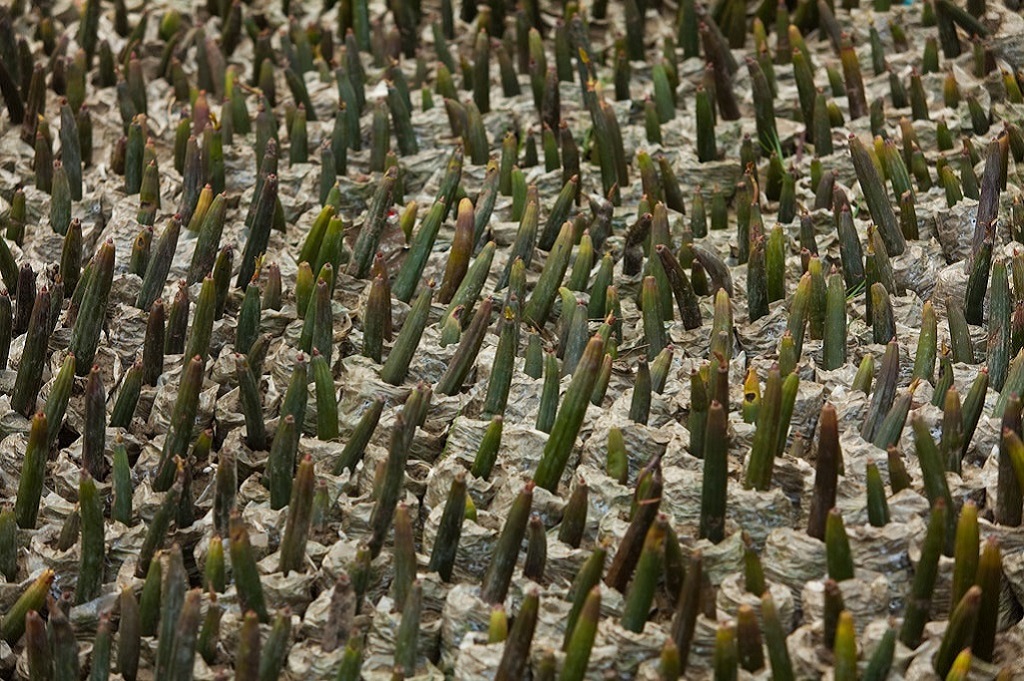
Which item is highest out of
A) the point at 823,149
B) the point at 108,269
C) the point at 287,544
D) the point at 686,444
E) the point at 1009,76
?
the point at 1009,76

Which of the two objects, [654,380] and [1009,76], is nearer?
[654,380]

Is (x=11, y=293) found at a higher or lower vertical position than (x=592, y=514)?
higher

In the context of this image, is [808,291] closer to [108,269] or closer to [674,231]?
[674,231]

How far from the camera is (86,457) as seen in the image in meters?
2.11

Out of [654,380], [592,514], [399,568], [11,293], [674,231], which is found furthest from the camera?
[674,231]

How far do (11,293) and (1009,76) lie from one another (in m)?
2.26

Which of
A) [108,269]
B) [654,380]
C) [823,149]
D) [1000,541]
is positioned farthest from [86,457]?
[823,149]

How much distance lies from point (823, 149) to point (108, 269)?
162 cm

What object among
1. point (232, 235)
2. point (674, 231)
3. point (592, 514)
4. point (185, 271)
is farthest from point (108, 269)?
point (674, 231)

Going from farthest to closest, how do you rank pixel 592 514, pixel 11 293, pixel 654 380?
pixel 11 293
pixel 654 380
pixel 592 514

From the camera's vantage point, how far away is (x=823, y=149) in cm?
294

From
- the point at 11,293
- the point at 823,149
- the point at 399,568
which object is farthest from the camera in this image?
the point at 823,149

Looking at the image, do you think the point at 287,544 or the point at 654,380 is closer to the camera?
the point at 287,544

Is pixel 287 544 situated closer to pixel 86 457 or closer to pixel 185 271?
pixel 86 457
